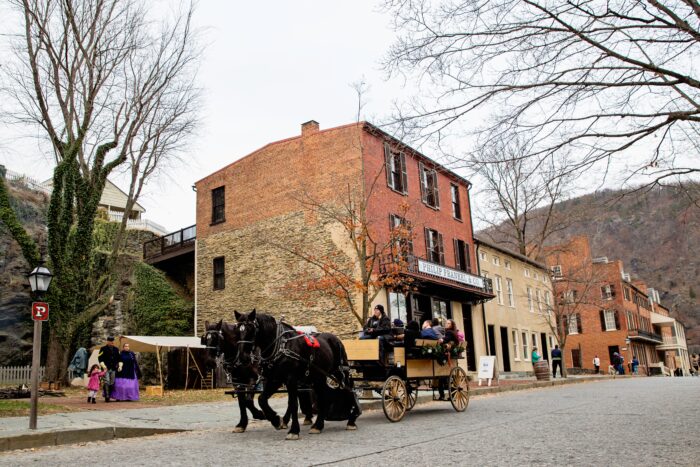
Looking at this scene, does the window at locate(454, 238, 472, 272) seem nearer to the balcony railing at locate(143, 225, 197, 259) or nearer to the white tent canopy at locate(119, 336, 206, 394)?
the balcony railing at locate(143, 225, 197, 259)

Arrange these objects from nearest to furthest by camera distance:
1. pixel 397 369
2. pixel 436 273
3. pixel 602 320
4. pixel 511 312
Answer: pixel 397 369
pixel 436 273
pixel 511 312
pixel 602 320

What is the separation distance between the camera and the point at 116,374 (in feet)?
53.8

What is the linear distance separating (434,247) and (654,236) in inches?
898

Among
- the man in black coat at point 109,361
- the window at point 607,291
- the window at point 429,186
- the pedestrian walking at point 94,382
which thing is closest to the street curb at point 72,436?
the pedestrian walking at point 94,382

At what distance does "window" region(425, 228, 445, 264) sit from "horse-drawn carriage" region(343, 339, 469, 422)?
16.5 meters

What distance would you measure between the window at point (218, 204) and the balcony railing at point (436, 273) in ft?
33.6

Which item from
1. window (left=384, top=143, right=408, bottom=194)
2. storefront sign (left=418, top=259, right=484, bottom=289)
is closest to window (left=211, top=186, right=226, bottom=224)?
window (left=384, top=143, right=408, bottom=194)

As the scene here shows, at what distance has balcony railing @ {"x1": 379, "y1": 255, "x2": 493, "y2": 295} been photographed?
22.4 m

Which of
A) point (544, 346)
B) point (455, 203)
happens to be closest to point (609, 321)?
point (544, 346)

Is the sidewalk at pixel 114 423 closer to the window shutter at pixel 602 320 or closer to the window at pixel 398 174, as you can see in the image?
the window at pixel 398 174

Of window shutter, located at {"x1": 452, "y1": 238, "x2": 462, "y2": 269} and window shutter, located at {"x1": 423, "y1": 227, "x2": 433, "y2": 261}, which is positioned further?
window shutter, located at {"x1": 452, "y1": 238, "x2": 462, "y2": 269}

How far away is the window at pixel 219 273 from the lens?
94.4 ft

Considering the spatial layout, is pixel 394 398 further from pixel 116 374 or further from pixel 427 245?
pixel 427 245

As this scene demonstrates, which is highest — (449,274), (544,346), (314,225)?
(314,225)
